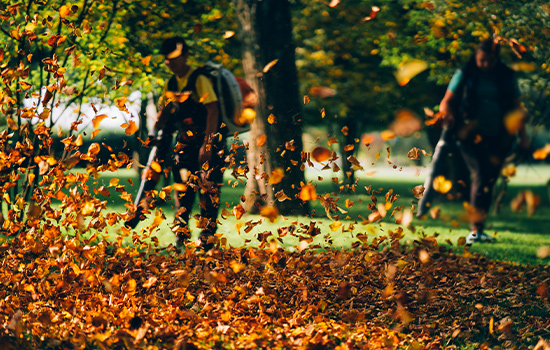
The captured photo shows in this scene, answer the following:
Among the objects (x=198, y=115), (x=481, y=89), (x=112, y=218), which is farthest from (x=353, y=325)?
(x=481, y=89)

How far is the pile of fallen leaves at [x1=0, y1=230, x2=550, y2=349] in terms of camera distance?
9.75 feet

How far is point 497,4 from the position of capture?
824cm

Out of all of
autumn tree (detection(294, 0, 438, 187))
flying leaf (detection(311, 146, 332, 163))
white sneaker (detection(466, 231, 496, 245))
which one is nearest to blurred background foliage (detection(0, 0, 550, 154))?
autumn tree (detection(294, 0, 438, 187))

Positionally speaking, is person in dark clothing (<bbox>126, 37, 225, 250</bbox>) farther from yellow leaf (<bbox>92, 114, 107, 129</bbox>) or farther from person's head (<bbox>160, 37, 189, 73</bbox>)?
yellow leaf (<bbox>92, 114, 107, 129</bbox>)

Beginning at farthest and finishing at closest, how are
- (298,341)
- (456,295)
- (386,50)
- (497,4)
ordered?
(386,50) → (497,4) → (456,295) → (298,341)

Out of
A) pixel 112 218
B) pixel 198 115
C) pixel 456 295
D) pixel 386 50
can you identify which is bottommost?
pixel 456 295

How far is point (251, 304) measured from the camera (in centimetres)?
361

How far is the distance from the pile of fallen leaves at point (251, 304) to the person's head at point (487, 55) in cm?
213

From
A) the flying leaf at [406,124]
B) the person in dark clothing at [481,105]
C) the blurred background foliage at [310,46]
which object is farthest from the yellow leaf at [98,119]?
the person in dark clothing at [481,105]

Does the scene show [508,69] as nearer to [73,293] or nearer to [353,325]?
[353,325]

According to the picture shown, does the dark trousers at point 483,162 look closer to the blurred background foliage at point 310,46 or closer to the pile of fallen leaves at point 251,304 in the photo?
the blurred background foliage at point 310,46

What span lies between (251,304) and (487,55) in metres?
3.49

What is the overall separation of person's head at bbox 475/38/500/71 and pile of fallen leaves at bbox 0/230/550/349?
7.00ft

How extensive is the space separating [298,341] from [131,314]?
3.26 ft
